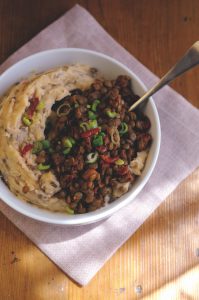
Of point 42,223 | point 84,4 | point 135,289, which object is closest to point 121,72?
point 84,4

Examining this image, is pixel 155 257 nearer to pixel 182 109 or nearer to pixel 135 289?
pixel 135 289

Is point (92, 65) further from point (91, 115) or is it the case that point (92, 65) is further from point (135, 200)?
point (135, 200)

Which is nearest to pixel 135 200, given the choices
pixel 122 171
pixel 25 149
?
pixel 122 171

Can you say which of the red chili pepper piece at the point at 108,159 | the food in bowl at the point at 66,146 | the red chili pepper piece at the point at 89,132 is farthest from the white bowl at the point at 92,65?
the red chili pepper piece at the point at 89,132

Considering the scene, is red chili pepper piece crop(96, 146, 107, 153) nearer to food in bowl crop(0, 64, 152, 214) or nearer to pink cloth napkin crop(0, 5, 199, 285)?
food in bowl crop(0, 64, 152, 214)

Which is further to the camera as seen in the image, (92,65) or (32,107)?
(92,65)

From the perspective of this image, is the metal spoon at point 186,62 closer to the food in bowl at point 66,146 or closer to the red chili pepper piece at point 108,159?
the food in bowl at point 66,146
